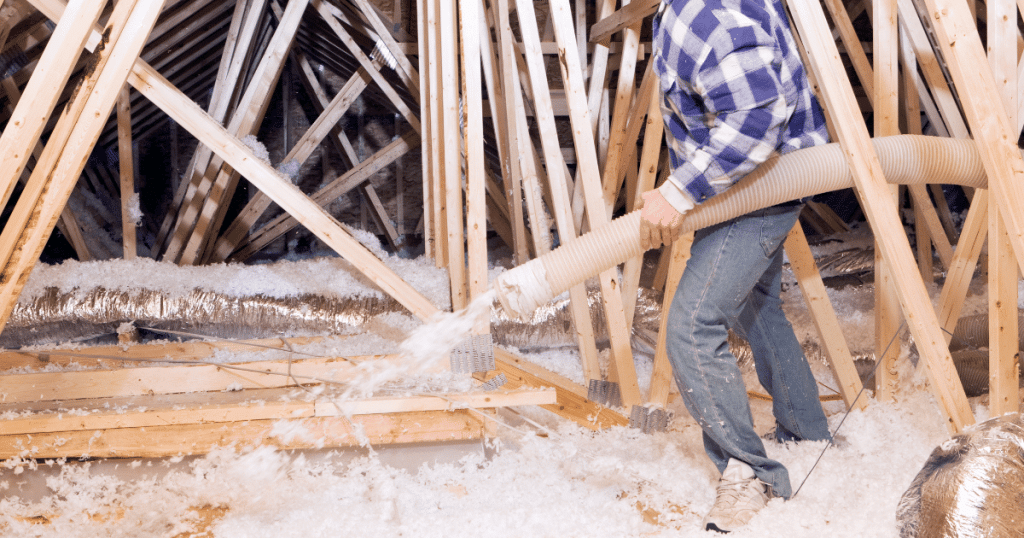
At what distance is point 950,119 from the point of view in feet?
6.78

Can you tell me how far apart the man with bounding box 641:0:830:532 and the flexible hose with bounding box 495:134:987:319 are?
0.15 ft

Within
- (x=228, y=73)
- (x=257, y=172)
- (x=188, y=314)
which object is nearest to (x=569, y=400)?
(x=257, y=172)

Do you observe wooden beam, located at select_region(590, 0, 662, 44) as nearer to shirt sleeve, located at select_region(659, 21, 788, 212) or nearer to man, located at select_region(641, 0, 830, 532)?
man, located at select_region(641, 0, 830, 532)

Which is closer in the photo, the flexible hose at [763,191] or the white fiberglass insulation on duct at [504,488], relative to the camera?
the flexible hose at [763,191]

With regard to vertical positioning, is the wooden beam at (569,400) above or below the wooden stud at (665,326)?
below

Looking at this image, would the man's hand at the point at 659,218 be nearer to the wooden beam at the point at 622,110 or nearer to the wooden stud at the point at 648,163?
the wooden stud at the point at 648,163

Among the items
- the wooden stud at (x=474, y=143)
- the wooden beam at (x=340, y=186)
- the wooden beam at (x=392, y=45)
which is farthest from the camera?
the wooden beam at (x=340, y=186)

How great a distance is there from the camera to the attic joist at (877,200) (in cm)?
121

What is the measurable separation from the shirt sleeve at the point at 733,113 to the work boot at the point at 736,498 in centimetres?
58

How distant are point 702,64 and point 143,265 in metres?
2.52

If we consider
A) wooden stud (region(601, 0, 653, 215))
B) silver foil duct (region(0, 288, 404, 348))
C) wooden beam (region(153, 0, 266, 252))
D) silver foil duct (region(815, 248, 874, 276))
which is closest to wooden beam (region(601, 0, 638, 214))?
wooden stud (region(601, 0, 653, 215))

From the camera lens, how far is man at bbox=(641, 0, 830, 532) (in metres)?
1.13

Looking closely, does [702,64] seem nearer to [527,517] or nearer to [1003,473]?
[1003,473]

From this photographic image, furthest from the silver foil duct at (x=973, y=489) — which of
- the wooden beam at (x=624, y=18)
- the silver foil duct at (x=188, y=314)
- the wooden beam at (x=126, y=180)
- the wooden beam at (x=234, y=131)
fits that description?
the wooden beam at (x=126, y=180)
